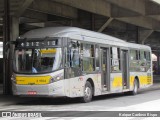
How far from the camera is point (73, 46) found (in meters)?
18.1

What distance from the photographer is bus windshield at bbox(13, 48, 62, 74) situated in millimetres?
17344

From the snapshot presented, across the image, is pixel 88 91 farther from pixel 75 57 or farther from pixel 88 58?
pixel 75 57

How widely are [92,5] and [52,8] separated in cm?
291

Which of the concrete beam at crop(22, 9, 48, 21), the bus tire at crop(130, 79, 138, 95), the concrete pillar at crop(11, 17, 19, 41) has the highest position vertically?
the concrete beam at crop(22, 9, 48, 21)

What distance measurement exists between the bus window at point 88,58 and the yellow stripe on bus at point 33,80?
220 cm

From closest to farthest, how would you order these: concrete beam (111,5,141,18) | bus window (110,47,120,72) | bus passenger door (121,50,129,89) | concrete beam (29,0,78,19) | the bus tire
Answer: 1. bus window (110,47,120,72)
2. bus passenger door (121,50,129,89)
3. the bus tire
4. concrete beam (29,0,78,19)
5. concrete beam (111,5,141,18)

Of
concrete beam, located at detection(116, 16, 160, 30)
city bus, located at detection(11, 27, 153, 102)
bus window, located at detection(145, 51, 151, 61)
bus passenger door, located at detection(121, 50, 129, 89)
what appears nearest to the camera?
city bus, located at detection(11, 27, 153, 102)

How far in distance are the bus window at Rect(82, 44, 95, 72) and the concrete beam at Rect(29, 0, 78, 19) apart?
8.63 meters

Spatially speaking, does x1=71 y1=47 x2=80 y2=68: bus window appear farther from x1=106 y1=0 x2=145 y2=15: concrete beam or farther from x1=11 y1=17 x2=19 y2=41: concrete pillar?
x1=106 y1=0 x2=145 y2=15: concrete beam

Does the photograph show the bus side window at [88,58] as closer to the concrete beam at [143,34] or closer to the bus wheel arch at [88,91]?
the bus wheel arch at [88,91]

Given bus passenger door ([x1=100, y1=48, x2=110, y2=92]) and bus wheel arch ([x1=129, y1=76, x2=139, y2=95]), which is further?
bus wheel arch ([x1=129, y1=76, x2=139, y2=95])

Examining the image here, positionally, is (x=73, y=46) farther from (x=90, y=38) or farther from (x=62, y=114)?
(x=62, y=114)

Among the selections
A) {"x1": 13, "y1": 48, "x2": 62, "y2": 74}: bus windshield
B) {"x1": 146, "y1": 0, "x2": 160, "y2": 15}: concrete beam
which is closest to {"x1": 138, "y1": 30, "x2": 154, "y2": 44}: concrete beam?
{"x1": 146, "y1": 0, "x2": 160, "y2": 15}: concrete beam

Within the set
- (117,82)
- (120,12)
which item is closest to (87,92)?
(117,82)
